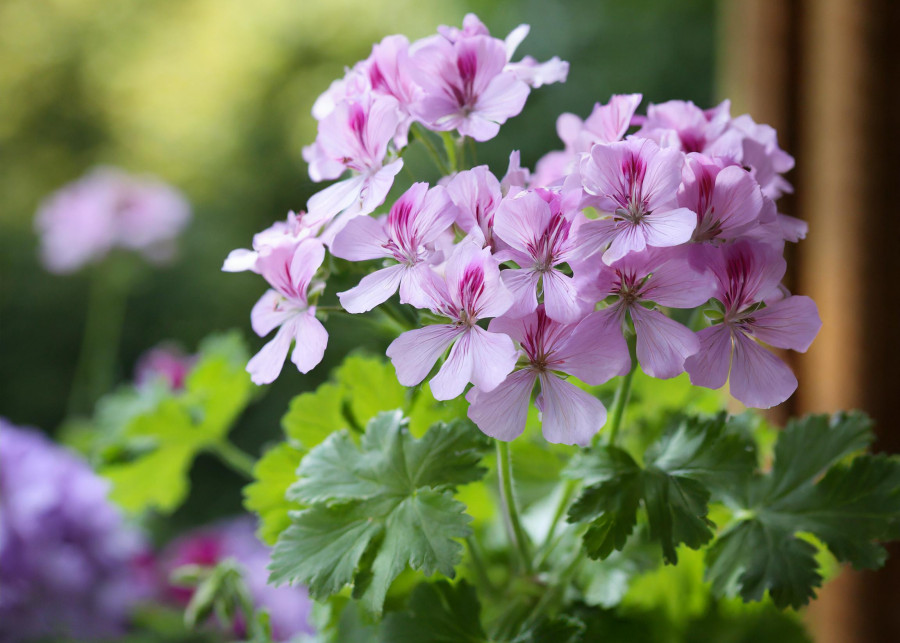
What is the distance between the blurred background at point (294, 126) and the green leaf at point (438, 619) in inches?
23.9

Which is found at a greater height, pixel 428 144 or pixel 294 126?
pixel 294 126

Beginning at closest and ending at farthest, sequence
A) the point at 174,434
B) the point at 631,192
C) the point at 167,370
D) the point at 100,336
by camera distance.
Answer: the point at 631,192, the point at 174,434, the point at 167,370, the point at 100,336

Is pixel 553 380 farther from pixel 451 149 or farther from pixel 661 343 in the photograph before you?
pixel 451 149

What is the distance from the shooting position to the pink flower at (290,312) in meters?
0.36

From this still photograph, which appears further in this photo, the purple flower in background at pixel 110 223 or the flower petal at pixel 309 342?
the purple flower in background at pixel 110 223

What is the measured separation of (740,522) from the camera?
0.43 metres

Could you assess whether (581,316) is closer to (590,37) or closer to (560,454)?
(560,454)

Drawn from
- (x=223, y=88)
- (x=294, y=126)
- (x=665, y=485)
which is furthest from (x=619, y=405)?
(x=223, y=88)

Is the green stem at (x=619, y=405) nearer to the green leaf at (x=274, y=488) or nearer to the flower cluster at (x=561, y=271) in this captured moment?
the flower cluster at (x=561, y=271)

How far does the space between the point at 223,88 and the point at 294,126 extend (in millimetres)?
345

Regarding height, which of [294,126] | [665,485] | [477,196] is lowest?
[665,485]

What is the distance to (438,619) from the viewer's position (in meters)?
0.42

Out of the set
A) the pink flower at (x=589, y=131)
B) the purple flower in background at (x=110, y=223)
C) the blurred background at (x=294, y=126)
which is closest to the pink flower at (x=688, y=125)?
the pink flower at (x=589, y=131)

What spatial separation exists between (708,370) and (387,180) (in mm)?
→ 163
